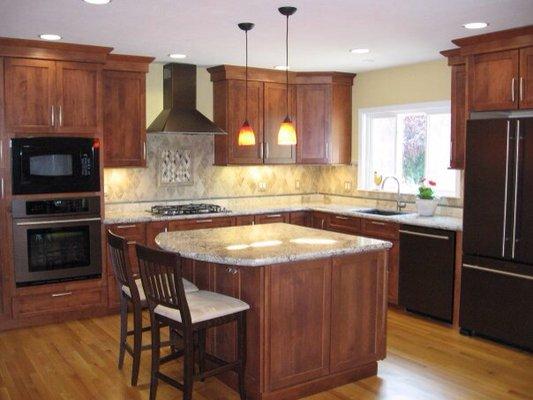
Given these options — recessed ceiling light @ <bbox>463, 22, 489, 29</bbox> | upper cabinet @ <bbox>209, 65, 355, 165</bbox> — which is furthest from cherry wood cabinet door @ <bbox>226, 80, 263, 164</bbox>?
recessed ceiling light @ <bbox>463, 22, 489, 29</bbox>

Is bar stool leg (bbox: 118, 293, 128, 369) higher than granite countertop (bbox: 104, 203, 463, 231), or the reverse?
granite countertop (bbox: 104, 203, 463, 231)

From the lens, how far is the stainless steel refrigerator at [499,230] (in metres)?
4.41

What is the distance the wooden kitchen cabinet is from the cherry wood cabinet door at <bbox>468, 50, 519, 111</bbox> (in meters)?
3.08

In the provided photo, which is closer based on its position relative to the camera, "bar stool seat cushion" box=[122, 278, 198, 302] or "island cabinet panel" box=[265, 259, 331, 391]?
"island cabinet panel" box=[265, 259, 331, 391]

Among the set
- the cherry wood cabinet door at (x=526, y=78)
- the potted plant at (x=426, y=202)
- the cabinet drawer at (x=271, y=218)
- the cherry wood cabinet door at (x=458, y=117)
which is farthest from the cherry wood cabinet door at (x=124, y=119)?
the cherry wood cabinet door at (x=526, y=78)

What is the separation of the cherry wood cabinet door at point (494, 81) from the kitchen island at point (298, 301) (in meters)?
1.69

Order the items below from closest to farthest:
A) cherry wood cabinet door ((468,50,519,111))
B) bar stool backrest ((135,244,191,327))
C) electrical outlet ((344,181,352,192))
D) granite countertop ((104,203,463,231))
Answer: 1. bar stool backrest ((135,244,191,327))
2. cherry wood cabinet door ((468,50,519,111))
3. granite countertop ((104,203,463,231))
4. electrical outlet ((344,181,352,192))

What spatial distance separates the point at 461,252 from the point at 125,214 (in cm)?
322

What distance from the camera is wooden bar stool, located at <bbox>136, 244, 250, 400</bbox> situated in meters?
3.21

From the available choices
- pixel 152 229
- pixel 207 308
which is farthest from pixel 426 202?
pixel 207 308

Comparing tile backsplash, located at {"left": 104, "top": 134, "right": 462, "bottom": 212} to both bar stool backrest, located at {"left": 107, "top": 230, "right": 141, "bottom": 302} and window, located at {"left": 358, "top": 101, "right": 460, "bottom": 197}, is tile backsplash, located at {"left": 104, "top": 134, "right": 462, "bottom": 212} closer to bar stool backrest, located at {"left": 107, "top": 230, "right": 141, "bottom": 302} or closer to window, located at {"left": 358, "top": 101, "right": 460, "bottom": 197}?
window, located at {"left": 358, "top": 101, "right": 460, "bottom": 197}

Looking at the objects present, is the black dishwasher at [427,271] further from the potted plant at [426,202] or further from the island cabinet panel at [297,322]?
the island cabinet panel at [297,322]

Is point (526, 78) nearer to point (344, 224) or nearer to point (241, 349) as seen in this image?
point (344, 224)

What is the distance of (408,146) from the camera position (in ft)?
21.4
